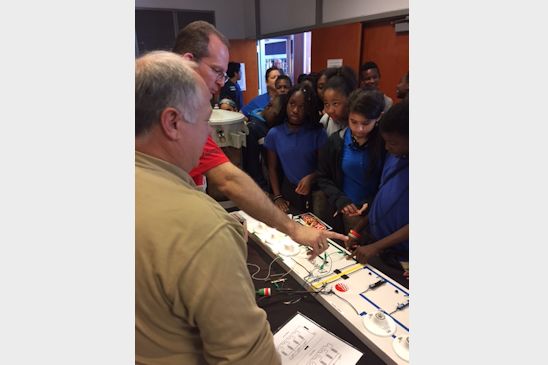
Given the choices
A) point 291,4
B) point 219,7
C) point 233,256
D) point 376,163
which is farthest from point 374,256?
point 219,7

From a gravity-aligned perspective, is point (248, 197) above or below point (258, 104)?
below

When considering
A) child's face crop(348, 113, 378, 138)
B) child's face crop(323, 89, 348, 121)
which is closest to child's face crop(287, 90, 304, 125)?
child's face crop(323, 89, 348, 121)

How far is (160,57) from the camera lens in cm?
65

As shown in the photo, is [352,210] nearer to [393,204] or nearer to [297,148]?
[393,204]

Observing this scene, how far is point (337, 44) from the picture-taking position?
4.12 m

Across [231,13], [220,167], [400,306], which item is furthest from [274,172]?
[231,13]

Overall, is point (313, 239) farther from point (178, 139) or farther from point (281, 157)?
point (281, 157)

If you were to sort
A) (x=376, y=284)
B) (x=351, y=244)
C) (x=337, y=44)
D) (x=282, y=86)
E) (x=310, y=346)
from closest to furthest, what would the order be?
(x=310, y=346)
(x=376, y=284)
(x=351, y=244)
(x=282, y=86)
(x=337, y=44)

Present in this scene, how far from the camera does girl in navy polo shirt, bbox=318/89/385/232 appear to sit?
5.42 ft

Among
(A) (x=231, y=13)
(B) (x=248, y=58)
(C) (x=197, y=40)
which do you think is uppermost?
(A) (x=231, y=13)

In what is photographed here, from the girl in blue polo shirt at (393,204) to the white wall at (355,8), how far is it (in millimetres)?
2284

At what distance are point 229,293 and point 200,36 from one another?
112 centimetres

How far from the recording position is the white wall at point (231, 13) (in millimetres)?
5492

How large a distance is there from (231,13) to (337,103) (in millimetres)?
4828
